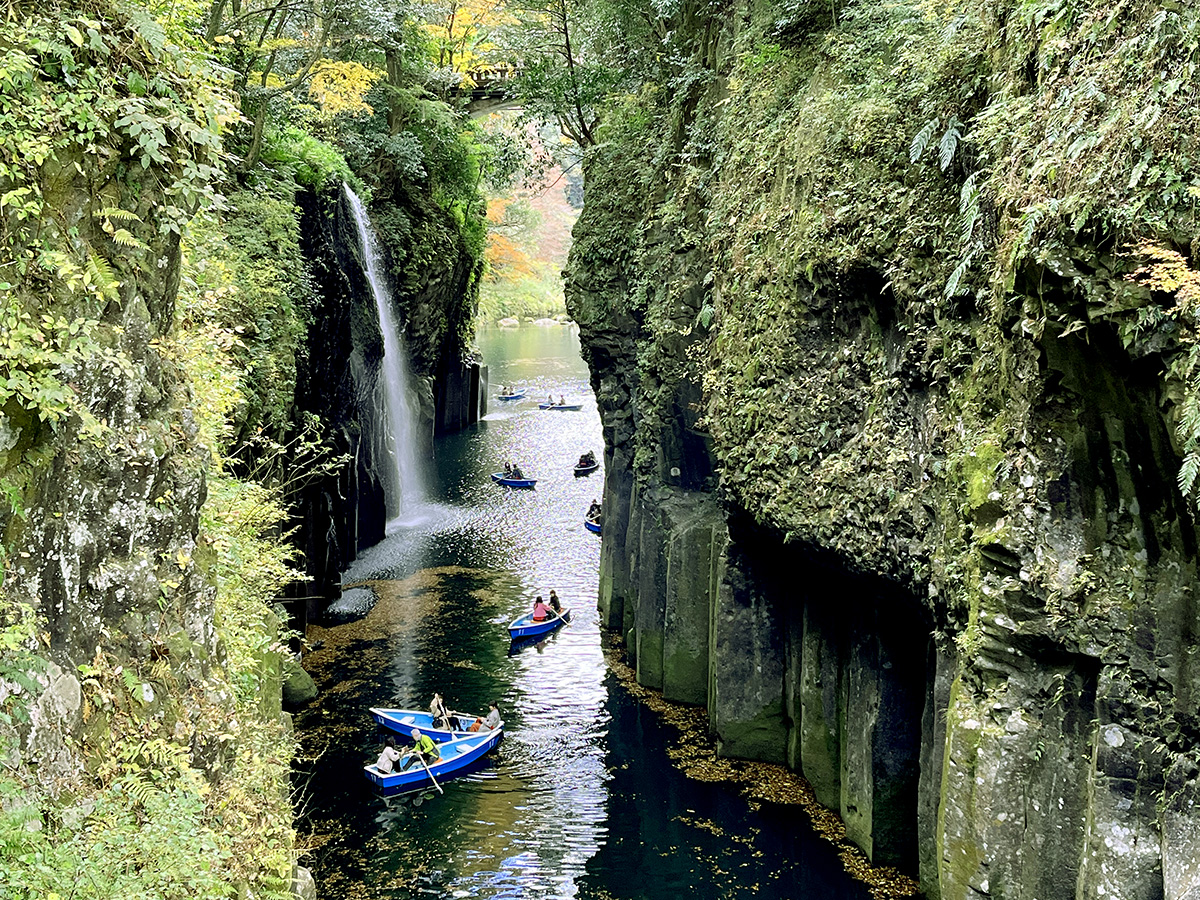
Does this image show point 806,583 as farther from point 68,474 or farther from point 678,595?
point 68,474

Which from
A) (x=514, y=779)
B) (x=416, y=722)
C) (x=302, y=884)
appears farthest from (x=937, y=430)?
(x=416, y=722)

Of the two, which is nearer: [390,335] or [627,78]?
[627,78]

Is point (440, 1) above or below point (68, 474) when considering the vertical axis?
above

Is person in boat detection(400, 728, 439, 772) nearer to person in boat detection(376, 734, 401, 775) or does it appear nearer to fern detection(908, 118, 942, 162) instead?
person in boat detection(376, 734, 401, 775)

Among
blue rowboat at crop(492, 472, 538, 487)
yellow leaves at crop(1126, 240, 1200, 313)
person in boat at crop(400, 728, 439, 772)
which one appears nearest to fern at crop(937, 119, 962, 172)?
yellow leaves at crop(1126, 240, 1200, 313)

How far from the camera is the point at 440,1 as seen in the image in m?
36.7

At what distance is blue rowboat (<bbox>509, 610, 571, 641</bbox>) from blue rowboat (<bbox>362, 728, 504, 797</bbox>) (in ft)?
18.9

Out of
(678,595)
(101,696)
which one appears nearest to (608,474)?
(678,595)

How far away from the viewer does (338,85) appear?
27.1 meters

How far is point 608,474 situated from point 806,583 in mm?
10610

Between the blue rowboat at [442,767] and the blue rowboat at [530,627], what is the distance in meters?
5.77

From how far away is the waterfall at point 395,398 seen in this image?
107 ft

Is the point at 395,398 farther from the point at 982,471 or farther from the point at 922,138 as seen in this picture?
the point at 982,471

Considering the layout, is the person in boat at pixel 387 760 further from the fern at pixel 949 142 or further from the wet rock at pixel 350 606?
the fern at pixel 949 142
